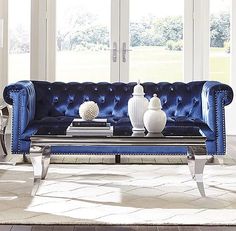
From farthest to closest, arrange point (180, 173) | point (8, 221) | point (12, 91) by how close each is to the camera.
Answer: point (12, 91)
point (180, 173)
point (8, 221)

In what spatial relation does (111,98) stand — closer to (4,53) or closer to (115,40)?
(115,40)

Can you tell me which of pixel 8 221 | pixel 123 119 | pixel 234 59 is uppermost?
pixel 234 59

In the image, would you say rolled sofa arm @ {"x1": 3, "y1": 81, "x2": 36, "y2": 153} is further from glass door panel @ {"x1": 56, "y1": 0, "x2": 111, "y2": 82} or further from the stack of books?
glass door panel @ {"x1": 56, "y1": 0, "x2": 111, "y2": 82}

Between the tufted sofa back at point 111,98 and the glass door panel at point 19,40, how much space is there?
2075mm

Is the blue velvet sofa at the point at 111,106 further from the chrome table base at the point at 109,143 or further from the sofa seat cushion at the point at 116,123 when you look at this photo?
the chrome table base at the point at 109,143

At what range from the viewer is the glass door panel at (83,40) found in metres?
8.30

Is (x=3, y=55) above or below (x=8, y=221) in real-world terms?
above

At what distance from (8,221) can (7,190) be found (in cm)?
94

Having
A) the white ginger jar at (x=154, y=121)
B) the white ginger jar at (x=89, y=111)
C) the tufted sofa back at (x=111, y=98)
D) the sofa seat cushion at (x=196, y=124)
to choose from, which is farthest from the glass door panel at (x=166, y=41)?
the white ginger jar at (x=154, y=121)

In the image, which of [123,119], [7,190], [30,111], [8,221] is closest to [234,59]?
[123,119]

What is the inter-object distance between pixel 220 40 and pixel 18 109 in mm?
3729

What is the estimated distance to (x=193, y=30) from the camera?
27.1ft

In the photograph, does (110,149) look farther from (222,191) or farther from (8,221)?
(8,221)

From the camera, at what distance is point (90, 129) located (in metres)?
4.43
